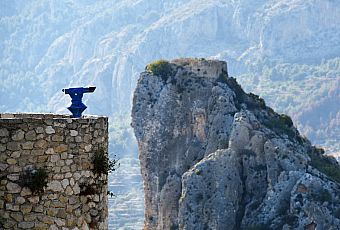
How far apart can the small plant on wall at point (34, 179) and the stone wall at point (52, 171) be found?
0.13 ft

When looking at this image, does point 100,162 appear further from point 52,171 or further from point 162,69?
point 162,69

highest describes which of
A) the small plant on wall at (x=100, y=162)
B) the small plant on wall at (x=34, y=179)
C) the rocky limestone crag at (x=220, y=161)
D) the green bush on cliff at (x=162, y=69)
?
the green bush on cliff at (x=162, y=69)

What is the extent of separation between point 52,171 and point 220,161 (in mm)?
72827

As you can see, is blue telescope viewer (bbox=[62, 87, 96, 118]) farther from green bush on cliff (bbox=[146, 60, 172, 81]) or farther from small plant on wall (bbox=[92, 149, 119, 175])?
green bush on cliff (bbox=[146, 60, 172, 81])

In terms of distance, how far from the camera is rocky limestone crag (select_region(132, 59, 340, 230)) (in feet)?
272

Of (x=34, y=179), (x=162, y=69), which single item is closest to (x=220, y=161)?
(x=162, y=69)

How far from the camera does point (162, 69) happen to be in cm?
9781

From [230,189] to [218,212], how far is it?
6.50 feet

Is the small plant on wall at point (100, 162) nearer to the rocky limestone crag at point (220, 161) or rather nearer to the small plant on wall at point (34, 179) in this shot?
the small plant on wall at point (34, 179)

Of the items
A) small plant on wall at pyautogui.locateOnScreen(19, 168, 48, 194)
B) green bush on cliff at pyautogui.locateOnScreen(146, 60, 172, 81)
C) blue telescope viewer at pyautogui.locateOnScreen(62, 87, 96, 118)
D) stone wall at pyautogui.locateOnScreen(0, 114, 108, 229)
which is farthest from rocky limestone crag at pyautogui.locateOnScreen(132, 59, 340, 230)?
small plant on wall at pyautogui.locateOnScreen(19, 168, 48, 194)

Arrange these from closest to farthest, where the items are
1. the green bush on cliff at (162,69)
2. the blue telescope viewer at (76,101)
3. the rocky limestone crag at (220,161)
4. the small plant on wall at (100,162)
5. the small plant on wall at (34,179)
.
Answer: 1. the small plant on wall at (34,179)
2. the small plant on wall at (100,162)
3. the blue telescope viewer at (76,101)
4. the rocky limestone crag at (220,161)
5. the green bush on cliff at (162,69)

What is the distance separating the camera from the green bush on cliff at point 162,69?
97375mm

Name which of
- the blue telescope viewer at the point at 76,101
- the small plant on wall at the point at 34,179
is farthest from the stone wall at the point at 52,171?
the blue telescope viewer at the point at 76,101

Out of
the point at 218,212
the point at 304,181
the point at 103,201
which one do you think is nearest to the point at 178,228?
the point at 218,212
